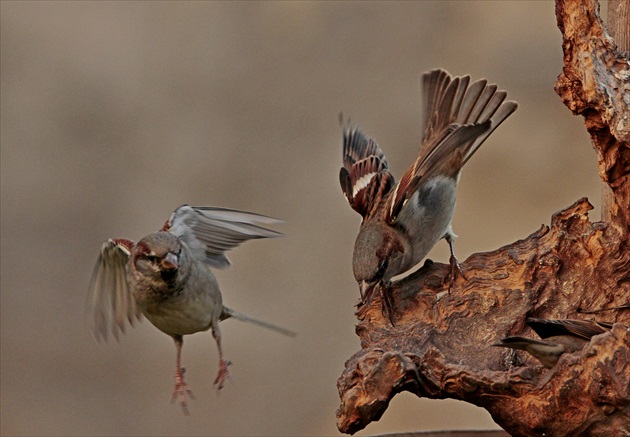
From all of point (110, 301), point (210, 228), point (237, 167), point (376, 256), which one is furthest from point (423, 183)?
point (237, 167)

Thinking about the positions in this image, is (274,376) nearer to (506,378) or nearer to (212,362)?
(212,362)

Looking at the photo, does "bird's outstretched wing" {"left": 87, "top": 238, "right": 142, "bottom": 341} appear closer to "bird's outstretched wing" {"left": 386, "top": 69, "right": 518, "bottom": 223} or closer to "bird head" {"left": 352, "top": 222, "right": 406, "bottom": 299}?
"bird head" {"left": 352, "top": 222, "right": 406, "bottom": 299}

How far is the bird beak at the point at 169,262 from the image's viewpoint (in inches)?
118

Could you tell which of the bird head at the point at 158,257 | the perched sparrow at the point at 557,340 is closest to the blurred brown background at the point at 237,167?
the bird head at the point at 158,257

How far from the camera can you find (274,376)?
18.3ft

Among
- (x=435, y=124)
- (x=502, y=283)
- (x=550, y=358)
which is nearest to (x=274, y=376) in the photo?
(x=435, y=124)

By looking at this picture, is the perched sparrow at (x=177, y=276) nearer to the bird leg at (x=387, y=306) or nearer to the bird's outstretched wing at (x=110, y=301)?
the bird's outstretched wing at (x=110, y=301)

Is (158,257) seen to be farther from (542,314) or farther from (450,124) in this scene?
(542,314)

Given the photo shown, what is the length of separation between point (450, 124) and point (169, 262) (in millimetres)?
980

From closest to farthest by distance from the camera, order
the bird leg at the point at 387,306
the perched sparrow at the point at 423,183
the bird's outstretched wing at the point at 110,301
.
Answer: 1. the bird leg at the point at 387,306
2. the perched sparrow at the point at 423,183
3. the bird's outstretched wing at the point at 110,301

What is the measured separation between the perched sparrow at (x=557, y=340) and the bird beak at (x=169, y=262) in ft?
3.43

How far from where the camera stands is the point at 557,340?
7.72ft

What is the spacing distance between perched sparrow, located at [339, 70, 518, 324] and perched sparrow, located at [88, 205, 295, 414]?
0.33 m

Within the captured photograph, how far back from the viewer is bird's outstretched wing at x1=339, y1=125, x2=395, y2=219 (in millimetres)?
3430
